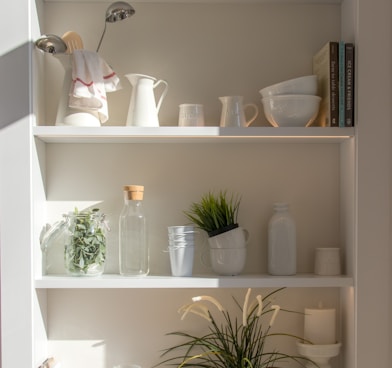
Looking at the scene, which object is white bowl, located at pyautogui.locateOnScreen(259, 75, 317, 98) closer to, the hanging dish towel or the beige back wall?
the beige back wall

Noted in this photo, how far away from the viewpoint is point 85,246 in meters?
1.68

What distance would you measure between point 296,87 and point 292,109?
0.06 m

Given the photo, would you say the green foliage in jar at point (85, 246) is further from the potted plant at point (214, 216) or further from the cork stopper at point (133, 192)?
the potted plant at point (214, 216)

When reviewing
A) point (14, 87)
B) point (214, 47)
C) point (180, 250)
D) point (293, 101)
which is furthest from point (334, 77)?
point (14, 87)

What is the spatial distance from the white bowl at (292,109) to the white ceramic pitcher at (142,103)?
12.5 inches

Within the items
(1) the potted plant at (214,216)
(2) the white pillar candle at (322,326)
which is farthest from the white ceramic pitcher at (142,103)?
(2) the white pillar candle at (322,326)

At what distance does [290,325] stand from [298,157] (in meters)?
0.51

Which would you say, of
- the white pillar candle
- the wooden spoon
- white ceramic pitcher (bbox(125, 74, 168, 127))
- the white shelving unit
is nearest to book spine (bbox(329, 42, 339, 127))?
the white shelving unit

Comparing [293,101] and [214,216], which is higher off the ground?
[293,101]

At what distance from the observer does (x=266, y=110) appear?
171 cm

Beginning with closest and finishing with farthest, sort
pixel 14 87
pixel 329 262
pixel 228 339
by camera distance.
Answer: pixel 14 87
pixel 329 262
pixel 228 339

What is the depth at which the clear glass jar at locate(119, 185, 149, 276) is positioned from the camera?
174cm

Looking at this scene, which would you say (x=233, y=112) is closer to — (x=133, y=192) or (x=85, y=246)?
(x=133, y=192)

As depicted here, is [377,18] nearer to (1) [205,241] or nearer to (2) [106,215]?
(1) [205,241]
